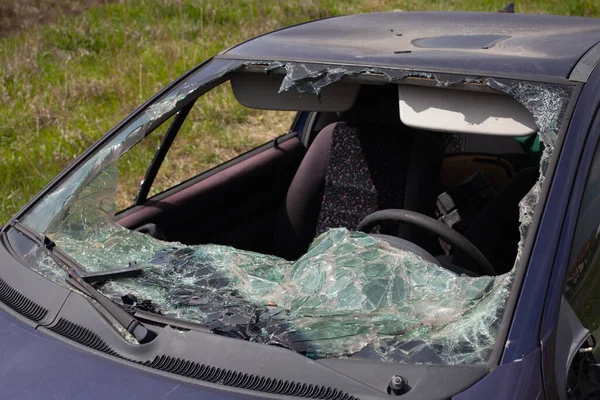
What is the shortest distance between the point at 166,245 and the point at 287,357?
101cm

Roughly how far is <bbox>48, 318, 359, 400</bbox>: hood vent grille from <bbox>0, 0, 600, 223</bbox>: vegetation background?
3.41 meters

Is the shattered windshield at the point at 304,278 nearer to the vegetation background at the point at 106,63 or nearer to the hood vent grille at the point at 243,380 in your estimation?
the hood vent grille at the point at 243,380

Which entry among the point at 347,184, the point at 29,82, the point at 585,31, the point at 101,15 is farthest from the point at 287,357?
the point at 101,15

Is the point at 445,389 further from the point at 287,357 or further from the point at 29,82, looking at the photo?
the point at 29,82

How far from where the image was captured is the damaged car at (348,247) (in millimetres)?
1701

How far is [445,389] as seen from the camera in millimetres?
1564

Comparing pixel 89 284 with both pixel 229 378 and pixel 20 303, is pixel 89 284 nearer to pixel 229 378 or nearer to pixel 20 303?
pixel 20 303

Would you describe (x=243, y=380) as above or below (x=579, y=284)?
below

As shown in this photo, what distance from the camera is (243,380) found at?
1.67 meters

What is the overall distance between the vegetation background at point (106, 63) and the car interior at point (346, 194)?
2259 mm

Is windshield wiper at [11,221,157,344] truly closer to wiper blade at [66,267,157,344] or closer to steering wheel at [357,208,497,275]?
wiper blade at [66,267,157,344]

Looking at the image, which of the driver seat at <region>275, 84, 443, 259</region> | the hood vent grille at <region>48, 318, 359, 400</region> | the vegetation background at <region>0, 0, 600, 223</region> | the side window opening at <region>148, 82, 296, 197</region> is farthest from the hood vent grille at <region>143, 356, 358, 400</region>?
the side window opening at <region>148, 82, 296, 197</region>

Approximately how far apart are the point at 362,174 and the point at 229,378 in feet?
5.09

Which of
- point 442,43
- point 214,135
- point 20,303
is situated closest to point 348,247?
point 442,43
